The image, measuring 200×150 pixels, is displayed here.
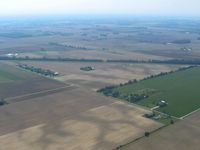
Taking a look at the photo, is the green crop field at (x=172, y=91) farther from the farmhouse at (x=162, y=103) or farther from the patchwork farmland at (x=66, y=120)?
the patchwork farmland at (x=66, y=120)

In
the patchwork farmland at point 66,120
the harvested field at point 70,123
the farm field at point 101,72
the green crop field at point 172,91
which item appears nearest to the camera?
the harvested field at point 70,123

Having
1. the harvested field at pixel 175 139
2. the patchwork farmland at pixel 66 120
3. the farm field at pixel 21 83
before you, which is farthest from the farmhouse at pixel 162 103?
the farm field at pixel 21 83

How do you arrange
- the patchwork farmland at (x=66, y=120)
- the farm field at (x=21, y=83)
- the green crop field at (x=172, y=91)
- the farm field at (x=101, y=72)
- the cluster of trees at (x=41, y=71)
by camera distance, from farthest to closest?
the cluster of trees at (x=41, y=71) → the farm field at (x=101, y=72) → the farm field at (x=21, y=83) → the green crop field at (x=172, y=91) → the patchwork farmland at (x=66, y=120)

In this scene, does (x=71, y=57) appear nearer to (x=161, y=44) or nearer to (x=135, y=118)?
(x=161, y=44)

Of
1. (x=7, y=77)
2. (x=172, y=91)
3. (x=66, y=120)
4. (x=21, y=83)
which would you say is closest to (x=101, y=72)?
(x=21, y=83)

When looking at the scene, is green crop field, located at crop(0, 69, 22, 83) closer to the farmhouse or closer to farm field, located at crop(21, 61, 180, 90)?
farm field, located at crop(21, 61, 180, 90)

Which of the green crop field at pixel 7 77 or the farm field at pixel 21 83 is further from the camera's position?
the green crop field at pixel 7 77

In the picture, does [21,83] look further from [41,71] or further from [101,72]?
[101,72]
